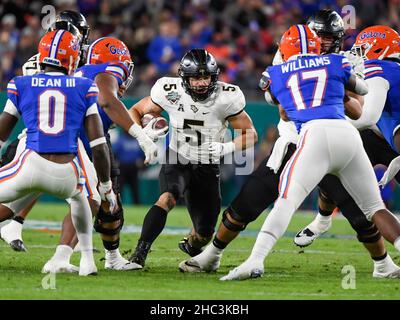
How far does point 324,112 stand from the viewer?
560cm

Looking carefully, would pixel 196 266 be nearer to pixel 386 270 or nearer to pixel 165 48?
pixel 386 270

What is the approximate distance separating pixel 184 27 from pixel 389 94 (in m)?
8.19

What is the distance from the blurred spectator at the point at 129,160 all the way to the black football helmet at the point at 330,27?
6.39m

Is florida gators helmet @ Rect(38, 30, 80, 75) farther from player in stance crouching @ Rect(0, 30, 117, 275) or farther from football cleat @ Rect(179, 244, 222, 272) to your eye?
football cleat @ Rect(179, 244, 222, 272)

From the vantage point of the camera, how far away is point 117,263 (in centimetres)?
631

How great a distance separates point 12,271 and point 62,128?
1.12m

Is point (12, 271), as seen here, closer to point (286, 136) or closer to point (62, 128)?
point (62, 128)

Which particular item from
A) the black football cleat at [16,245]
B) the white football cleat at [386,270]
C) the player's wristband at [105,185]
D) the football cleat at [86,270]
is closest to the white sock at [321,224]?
the white football cleat at [386,270]

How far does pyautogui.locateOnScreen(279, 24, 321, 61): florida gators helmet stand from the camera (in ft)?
19.1

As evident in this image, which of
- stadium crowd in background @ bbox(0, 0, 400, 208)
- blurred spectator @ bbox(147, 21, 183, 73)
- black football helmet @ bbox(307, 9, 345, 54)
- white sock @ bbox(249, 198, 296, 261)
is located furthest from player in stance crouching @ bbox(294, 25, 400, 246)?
blurred spectator @ bbox(147, 21, 183, 73)

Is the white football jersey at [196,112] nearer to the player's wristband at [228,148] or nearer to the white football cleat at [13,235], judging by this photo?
the player's wristband at [228,148]

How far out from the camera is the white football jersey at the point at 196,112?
658 cm

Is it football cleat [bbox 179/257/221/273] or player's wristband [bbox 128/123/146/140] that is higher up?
player's wristband [bbox 128/123/146/140]

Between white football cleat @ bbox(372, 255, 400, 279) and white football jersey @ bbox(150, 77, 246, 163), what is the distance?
55.7 inches
